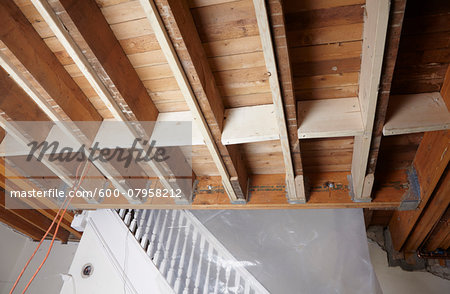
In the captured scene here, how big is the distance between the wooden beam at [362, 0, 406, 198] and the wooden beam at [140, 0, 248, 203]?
92 centimetres

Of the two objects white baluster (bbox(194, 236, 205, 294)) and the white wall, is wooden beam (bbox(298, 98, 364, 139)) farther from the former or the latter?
the white wall

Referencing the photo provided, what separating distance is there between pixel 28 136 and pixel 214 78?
1.48m

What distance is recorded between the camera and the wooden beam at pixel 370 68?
1.33 metres

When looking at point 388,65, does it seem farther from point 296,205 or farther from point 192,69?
point 296,205

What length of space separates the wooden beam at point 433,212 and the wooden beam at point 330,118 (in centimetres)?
80

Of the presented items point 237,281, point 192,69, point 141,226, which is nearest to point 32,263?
point 141,226

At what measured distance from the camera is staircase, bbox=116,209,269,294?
2727mm

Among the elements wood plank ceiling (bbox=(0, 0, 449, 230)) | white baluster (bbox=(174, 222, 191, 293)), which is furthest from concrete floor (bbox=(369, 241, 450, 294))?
white baluster (bbox=(174, 222, 191, 293))

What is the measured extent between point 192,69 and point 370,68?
90cm

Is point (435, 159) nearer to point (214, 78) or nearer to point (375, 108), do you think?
point (375, 108)

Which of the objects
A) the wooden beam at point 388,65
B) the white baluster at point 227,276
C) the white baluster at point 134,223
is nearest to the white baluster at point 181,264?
the white baluster at point 227,276

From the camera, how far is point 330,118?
196cm

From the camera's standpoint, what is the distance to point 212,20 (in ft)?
5.60

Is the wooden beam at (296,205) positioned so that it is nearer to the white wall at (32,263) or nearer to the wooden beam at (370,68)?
the wooden beam at (370,68)
